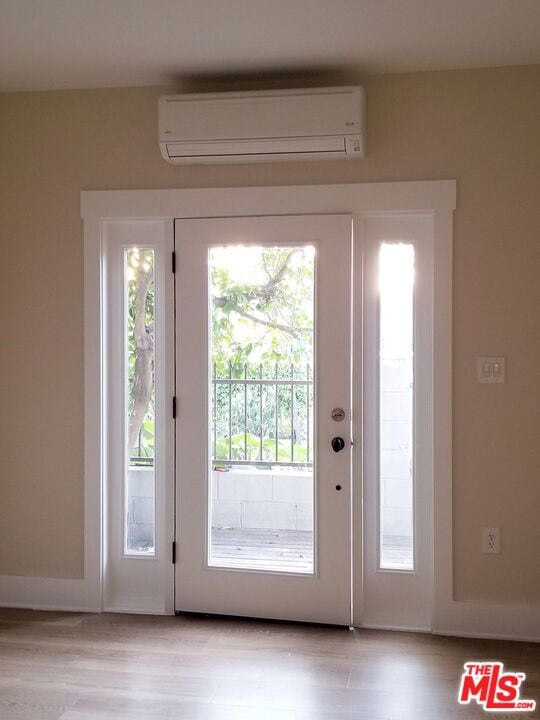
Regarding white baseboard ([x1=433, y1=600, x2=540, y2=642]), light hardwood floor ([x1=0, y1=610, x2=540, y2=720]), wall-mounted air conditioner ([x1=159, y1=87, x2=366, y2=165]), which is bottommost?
light hardwood floor ([x1=0, y1=610, x2=540, y2=720])

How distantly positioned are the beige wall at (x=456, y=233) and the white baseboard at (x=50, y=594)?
69 millimetres

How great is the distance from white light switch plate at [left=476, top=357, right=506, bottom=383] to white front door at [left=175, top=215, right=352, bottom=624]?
61 centimetres

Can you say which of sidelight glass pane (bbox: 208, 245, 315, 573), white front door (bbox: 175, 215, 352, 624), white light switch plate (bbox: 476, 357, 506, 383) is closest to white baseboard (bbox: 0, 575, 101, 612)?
white front door (bbox: 175, 215, 352, 624)

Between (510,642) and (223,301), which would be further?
(223,301)

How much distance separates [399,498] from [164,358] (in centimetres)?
134

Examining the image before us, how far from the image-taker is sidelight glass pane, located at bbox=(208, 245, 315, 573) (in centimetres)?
342

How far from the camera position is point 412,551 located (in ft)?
11.1

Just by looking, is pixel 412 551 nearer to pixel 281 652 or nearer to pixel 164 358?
pixel 281 652

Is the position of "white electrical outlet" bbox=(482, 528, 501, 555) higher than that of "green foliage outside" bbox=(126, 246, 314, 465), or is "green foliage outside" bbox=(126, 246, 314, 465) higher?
"green foliage outside" bbox=(126, 246, 314, 465)

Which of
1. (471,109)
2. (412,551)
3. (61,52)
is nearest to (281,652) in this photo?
(412,551)

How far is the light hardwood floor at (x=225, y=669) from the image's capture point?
2.61 metres

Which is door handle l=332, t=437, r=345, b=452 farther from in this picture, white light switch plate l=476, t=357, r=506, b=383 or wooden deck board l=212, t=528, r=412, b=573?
white light switch plate l=476, t=357, r=506, b=383

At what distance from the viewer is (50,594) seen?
357 cm

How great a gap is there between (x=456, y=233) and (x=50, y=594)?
105 inches
